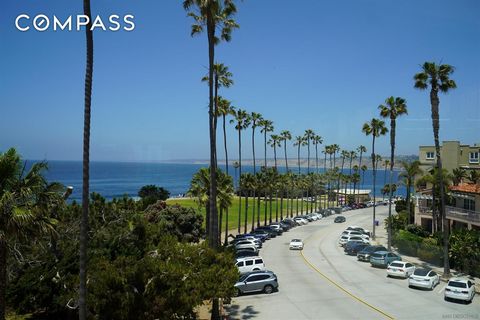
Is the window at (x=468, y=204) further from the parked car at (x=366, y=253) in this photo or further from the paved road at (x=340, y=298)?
the paved road at (x=340, y=298)

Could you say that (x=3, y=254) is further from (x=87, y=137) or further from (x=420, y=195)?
(x=420, y=195)

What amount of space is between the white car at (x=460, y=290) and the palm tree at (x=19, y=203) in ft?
64.6

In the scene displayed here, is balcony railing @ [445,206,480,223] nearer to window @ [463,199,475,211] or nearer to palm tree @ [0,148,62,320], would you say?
window @ [463,199,475,211]

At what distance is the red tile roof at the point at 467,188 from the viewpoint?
127 ft

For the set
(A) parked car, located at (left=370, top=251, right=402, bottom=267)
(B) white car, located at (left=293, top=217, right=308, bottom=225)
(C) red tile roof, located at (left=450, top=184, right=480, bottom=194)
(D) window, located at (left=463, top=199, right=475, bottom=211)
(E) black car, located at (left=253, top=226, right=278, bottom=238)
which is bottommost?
(B) white car, located at (left=293, top=217, right=308, bottom=225)

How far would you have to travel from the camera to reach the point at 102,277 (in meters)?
15.7

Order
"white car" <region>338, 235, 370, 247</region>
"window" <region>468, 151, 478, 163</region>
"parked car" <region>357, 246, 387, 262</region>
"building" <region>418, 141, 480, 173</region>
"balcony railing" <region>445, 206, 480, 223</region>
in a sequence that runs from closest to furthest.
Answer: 1. "parked car" <region>357, 246, 387, 262</region>
2. "balcony railing" <region>445, 206, 480, 223</region>
3. "white car" <region>338, 235, 370, 247</region>
4. "window" <region>468, 151, 478, 163</region>
5. "building" <region>418, 141, 480, 173</region>

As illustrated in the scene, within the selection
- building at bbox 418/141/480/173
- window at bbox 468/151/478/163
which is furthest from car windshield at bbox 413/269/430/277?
window at bbox 468/151/478/163

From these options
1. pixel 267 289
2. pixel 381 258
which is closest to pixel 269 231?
pixel 381 258

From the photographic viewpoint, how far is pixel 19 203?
1338cm

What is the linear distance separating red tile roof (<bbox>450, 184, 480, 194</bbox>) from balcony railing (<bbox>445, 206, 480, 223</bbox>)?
71.5 inches

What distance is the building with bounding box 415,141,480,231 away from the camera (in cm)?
3869

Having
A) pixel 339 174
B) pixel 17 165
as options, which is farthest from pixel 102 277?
pixel 339 174

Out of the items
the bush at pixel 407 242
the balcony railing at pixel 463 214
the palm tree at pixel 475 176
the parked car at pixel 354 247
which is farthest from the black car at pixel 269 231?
the palm tree at pixel 475 176
